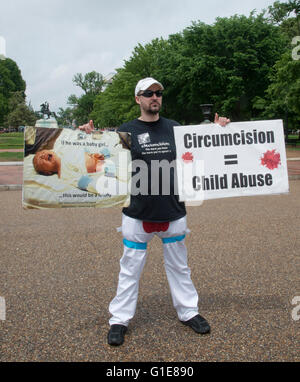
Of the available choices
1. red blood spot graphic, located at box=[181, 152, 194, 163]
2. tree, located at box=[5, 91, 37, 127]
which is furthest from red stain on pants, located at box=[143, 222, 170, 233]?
tree, located at box=[5, 91, 37, 127]

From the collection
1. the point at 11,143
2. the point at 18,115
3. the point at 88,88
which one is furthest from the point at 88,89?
the point at 11,143

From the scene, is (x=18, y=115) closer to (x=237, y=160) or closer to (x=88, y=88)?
(x=88, y=88)

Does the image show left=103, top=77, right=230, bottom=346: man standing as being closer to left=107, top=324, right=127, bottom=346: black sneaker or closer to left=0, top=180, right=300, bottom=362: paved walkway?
left=107, top=324, right=127, bottom=346: black sneaker

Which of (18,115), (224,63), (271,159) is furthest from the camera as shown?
(18,115)

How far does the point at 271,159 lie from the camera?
3285mm

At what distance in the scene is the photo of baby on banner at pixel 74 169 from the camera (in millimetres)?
2920

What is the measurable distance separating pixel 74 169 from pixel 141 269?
964mm

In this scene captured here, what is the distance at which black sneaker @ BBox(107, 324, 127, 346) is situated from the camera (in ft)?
9.52

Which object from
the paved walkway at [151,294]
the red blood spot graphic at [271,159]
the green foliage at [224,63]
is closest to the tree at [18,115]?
the green foliage at [224,63]

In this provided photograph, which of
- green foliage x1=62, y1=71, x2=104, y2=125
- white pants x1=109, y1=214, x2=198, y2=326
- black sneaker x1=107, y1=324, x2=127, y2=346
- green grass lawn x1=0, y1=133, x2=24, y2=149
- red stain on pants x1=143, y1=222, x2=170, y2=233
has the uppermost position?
green foliage x1=62, y1=71, x2=104, y2=125

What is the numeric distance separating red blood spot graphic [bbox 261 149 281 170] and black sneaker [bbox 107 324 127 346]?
1.81 meters

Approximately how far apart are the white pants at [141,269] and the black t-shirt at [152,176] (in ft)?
0.35

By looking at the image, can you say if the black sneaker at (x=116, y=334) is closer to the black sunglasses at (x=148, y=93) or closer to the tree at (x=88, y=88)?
the black sunglasses at (x=148, y=93)
